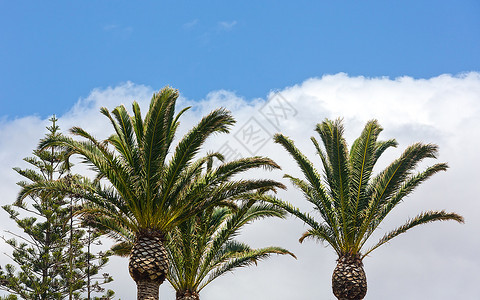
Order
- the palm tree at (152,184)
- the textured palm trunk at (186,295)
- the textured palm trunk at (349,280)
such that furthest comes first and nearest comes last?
the textured palm trunk at (186,295)
the textured palm trunk at (349,280)
the palm tree at (152,184)

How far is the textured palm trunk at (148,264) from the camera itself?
14719 mm

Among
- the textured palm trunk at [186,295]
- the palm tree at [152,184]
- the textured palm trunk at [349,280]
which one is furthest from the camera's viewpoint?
the textured palm trunk at [186,295]

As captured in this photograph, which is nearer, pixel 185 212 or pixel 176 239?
pixel 185 212

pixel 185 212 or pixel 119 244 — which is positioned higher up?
pixel 119 244

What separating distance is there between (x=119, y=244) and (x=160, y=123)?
20.9ft

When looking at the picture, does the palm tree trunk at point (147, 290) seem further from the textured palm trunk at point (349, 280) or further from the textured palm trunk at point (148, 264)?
the textured palm trunk at point (349, 280)

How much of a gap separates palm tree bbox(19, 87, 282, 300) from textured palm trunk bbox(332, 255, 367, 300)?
13.7 feet

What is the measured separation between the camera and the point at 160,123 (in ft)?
48.0

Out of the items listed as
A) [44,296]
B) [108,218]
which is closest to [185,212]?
[108,218]

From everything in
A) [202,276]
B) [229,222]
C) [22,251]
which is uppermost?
[22,251]

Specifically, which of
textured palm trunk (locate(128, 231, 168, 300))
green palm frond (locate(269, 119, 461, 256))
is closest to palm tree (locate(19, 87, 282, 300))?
textured palm trunk (locate(128, 231, 168, 300))

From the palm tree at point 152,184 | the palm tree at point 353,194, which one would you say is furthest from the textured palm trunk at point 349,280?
the palm tree at point 152,184

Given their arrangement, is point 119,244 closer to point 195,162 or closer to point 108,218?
point 108,218

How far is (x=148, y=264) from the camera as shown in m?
14.7
